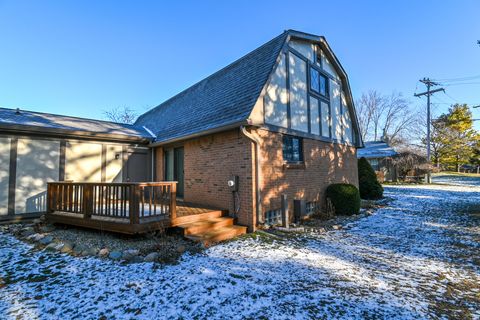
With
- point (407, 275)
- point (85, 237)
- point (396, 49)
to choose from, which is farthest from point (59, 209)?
point (396, 49)

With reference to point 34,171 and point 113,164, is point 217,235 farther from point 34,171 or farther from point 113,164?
point 34,171

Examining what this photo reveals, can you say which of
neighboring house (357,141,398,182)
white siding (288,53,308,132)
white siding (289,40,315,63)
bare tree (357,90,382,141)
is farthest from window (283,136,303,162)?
bare tree (357,90,382,141)

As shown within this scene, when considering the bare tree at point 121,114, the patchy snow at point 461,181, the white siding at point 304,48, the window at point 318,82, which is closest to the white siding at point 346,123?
the window at point 318,82

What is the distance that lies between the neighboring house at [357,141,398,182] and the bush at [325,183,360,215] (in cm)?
1758

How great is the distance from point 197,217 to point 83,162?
5.96 meters

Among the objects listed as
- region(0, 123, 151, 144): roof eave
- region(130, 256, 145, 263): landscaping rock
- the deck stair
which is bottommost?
region(130, 256, 145, 263): landscaping rock

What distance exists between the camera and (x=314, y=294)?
133 inches

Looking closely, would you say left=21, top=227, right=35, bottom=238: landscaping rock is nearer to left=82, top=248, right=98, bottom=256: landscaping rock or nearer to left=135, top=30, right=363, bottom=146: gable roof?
left=82, top=248, right=98, bottom=256: landscaping rock

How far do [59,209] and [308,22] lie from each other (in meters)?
12.8

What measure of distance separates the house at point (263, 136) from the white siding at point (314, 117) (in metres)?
0.04

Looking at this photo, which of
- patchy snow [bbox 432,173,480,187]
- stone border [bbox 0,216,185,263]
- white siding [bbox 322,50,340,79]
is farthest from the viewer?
patchy snow [bbox 432,173,480,187]

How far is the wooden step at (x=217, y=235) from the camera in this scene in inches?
220

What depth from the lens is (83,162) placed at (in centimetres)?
922

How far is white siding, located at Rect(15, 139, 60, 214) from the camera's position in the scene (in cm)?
786
